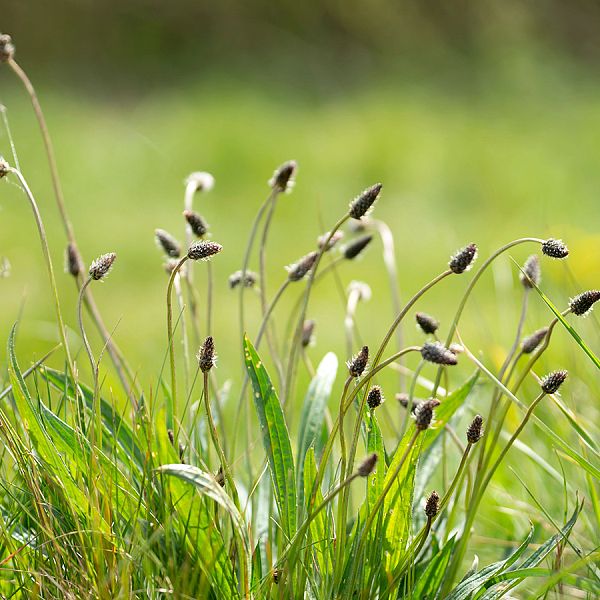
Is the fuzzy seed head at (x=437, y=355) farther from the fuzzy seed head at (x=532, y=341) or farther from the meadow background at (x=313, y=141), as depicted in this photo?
the meadow background at (x=313, y=141)

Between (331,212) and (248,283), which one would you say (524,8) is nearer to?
(331,212)

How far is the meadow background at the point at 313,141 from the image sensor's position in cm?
293

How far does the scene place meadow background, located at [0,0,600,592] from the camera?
9.61ft

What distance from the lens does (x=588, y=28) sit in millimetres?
5582

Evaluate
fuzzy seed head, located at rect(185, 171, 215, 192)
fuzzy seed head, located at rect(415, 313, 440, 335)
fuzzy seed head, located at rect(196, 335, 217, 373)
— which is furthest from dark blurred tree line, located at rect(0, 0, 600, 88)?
fuzzy seed head, located at rect(196, 335, 217, 373)

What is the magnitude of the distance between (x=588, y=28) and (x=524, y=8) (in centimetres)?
43

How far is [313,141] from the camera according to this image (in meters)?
4.21

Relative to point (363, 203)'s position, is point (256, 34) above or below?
above

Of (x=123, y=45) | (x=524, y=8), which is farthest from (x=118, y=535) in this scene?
(x=524, y=8)

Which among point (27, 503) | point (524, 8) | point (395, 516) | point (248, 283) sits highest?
point (524, 8)

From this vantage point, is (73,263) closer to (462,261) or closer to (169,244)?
(169,244)

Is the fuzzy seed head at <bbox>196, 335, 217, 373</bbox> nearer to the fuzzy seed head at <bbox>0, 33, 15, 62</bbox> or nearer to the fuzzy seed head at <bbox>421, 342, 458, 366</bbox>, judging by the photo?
the fuzzy seed head at <bbox>421, 342, 458, 366</bbox>

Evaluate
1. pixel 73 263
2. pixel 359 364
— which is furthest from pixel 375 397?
pixel 73 263

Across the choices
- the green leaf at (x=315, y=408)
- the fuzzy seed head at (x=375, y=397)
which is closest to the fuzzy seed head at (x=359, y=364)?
the fuzzy seed head at (x=375, y=397)
